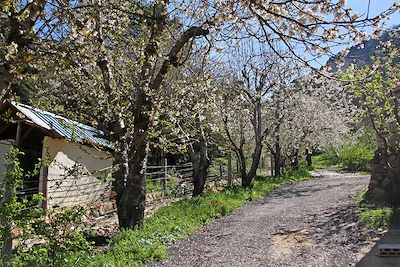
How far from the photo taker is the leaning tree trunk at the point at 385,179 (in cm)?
1084

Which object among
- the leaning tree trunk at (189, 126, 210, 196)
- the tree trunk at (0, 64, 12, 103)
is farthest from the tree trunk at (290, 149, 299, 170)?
the tree trunk at (0, 64, 12, 103)

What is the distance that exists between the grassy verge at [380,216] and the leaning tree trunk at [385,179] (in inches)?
22.9

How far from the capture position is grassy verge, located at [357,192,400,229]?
28.6 ft

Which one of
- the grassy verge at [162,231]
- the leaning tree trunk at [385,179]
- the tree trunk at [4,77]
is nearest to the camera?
the tree trunk at [4,77]

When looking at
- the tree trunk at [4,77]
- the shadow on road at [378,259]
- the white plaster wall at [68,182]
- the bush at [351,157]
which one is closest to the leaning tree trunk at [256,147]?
the white plaster wall at [68,182]

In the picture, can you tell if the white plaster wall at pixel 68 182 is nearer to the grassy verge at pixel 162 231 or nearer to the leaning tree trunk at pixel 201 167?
the grassy verge at pixel 162 231

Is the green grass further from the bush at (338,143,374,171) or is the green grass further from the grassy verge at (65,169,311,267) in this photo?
the grassy verge at (65,169,311,267)

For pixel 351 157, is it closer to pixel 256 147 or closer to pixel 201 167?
pixel 256 147

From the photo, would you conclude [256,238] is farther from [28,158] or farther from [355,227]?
[28,158]

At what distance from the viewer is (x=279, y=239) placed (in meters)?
8.42

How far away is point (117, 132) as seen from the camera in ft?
27.3

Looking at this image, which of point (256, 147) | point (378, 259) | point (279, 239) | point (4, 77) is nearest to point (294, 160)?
point (256, 147)

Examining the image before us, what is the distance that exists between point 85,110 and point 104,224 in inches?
149

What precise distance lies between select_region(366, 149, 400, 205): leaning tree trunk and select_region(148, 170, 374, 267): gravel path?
0.85 meters
